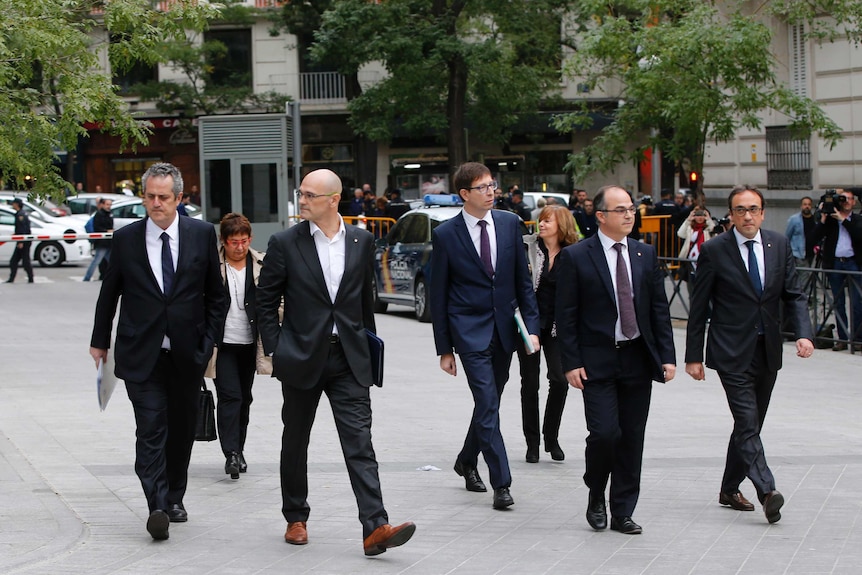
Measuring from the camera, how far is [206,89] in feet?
142

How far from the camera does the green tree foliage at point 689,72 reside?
19.1 m

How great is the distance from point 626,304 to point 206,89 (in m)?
37.8

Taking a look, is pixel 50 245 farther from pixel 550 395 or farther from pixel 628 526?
pixel 628 526

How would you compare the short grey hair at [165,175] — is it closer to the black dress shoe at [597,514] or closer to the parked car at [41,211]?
the black dress shoe at [597,514]

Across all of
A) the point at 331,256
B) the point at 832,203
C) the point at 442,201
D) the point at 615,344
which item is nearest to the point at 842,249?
the point at 832,203

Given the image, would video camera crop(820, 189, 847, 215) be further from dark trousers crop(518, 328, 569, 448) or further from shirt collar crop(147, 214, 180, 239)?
shirt collar crop(147, 214, 180, 239)

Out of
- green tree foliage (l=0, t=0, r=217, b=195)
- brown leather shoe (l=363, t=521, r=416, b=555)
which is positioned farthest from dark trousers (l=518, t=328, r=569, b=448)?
green tree foliage (l=0, t=0, r=217, b=195)

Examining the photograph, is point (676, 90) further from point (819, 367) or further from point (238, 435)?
point (238, 435)

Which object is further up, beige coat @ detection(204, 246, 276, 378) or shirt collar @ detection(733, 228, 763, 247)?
shirt collar @ detection(733, 228, 763, 247)

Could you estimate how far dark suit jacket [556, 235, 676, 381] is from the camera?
6.95 metres

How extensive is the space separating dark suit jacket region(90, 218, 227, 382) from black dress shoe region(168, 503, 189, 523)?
0.76m

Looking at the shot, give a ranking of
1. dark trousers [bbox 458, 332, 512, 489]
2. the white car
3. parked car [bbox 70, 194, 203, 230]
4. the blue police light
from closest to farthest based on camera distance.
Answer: dark trousers [bbox 458, 332, 512, 489]
the blue police light
the white car
parked car [bbox 70, 194, 203, 230]

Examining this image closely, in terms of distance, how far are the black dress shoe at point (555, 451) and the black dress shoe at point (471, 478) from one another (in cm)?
104

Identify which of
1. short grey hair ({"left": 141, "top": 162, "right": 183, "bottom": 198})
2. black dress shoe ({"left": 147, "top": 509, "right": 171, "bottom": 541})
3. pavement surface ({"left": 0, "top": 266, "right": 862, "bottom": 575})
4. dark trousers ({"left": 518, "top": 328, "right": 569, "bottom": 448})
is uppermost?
short grey hair ({"left": 141, "top": 162, "right": 183, "bottom": 198})
